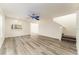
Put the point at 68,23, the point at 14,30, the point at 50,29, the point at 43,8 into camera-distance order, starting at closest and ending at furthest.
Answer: the point at 43,8, the point at 68,23, the point at 50,29, the point at 14,30

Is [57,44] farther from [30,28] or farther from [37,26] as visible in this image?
[30,28]

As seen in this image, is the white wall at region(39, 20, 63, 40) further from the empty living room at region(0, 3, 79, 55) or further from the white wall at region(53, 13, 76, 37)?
the white wall at region(53, 13, 76, 37)

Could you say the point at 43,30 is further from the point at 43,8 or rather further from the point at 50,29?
the point at 43,8

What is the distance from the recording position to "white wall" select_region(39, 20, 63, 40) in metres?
4.53

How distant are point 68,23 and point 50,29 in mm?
968

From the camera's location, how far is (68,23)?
409cm

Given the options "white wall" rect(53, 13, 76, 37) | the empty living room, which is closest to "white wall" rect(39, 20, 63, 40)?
the empty living room

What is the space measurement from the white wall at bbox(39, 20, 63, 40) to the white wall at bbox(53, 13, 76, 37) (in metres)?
0.22

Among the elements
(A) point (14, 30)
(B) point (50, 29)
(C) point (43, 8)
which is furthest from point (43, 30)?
(A) point (14, 30)

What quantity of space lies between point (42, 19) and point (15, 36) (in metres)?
2.24

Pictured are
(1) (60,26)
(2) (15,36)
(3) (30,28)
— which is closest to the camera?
(1) (60,26)

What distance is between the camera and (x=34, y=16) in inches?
165
